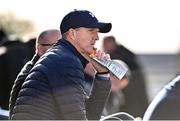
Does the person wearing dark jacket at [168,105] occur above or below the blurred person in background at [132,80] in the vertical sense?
above

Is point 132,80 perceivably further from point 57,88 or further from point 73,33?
point 57,88

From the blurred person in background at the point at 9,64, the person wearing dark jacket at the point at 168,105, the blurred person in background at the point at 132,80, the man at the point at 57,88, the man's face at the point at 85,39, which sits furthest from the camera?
the blurred person in background at the point at 132,80

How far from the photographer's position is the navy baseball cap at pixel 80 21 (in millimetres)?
6887

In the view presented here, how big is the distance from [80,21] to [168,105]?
0.97m

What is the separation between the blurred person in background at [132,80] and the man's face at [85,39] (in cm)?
755

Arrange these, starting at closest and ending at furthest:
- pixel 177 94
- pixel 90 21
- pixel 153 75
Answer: pixel 177 94
pixel 90 21
pixel 153 75

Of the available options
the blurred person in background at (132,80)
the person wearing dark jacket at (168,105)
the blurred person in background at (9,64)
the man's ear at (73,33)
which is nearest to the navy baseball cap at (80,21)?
the man's ear at (73,33)

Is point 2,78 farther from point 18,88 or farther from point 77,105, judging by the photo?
point 77,105

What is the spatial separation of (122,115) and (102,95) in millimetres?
208

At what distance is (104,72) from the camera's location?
7293mm

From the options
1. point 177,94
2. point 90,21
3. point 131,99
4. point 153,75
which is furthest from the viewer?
point 153,75

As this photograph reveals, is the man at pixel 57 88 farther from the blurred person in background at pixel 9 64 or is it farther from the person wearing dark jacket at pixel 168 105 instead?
the blurred person in background at pixel 9 64

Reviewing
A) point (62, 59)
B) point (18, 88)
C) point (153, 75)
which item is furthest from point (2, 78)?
point (153, 75)

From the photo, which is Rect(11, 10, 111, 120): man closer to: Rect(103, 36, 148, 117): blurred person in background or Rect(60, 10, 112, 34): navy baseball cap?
Rect(60, 10, 112, 34): navy baseball cap
